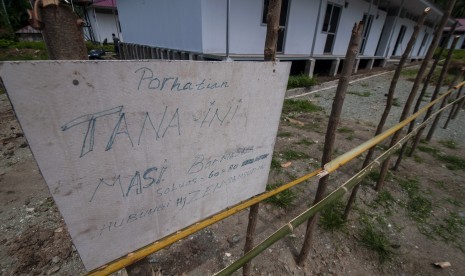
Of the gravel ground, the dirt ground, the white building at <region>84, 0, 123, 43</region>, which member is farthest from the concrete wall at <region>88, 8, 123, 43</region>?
the dirt ground

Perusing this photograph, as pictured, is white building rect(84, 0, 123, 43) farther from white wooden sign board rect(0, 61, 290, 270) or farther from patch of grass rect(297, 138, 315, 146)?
white wooden sign board rect(0, 61, 290, 270)

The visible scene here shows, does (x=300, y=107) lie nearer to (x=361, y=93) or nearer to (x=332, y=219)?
(x=361, y=93)

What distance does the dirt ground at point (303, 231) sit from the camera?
2.30 metres

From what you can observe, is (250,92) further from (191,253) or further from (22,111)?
(191,253)

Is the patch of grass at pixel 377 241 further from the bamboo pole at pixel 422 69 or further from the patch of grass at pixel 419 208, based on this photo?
the bamboo pole at pixel 422 69

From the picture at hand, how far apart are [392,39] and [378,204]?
1727 centimetres

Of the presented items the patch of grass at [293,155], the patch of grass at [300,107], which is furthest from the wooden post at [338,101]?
the patch of grass at [300,107]

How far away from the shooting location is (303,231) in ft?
9.00

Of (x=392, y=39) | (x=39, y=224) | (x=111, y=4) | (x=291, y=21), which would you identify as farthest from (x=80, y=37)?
(x=111, y=4)

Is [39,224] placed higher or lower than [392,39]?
lower

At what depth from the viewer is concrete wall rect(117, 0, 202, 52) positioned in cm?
705

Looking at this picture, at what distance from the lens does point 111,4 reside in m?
22.5

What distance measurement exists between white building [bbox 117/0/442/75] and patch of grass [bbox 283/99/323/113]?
2039mm

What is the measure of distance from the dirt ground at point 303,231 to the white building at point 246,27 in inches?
184
